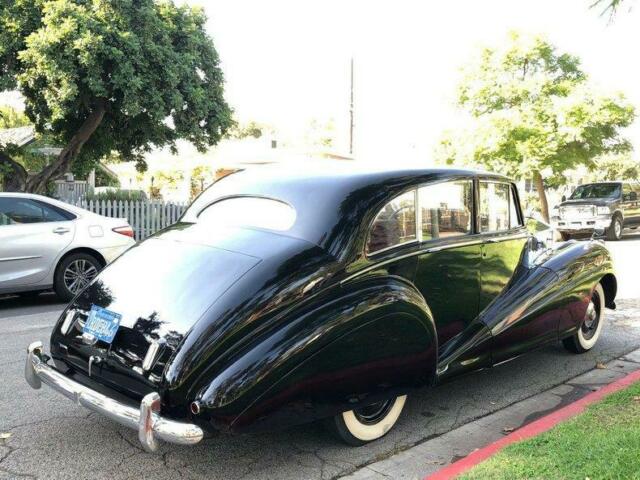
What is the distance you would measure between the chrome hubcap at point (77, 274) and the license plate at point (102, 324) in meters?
4.57

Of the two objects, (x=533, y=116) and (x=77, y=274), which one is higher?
(x=533, y=116)

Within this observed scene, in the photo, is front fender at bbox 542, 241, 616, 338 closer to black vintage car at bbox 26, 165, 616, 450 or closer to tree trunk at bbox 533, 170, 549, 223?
black vintage car at bbox 26, 165, 616, 450

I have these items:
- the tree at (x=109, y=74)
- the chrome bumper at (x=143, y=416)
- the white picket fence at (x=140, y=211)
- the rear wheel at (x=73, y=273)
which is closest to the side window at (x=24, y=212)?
the rear wheel at (x=73, y=273)

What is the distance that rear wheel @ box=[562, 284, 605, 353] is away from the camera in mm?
5742

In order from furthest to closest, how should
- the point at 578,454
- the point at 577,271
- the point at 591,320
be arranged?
the point at 591,320 → the point at 577,271 → the point at 578,454

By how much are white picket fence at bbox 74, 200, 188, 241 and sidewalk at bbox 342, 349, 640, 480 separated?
10487 mm

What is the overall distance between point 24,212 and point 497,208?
5897 millimetres

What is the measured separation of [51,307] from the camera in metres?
7.65

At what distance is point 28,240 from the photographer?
7406mm

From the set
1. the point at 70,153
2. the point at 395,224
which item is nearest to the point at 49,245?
the point at 395,224

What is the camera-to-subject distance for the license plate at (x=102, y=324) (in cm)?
333

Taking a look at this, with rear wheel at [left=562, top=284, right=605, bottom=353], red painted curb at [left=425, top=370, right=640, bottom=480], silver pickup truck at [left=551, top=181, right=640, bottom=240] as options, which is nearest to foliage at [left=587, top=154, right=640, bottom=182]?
silver pickup truck at [left=551, top=181, right=640, bottom=240]

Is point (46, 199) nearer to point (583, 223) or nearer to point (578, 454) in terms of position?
point (578, 454)

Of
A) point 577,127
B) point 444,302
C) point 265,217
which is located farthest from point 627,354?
point 577,127
